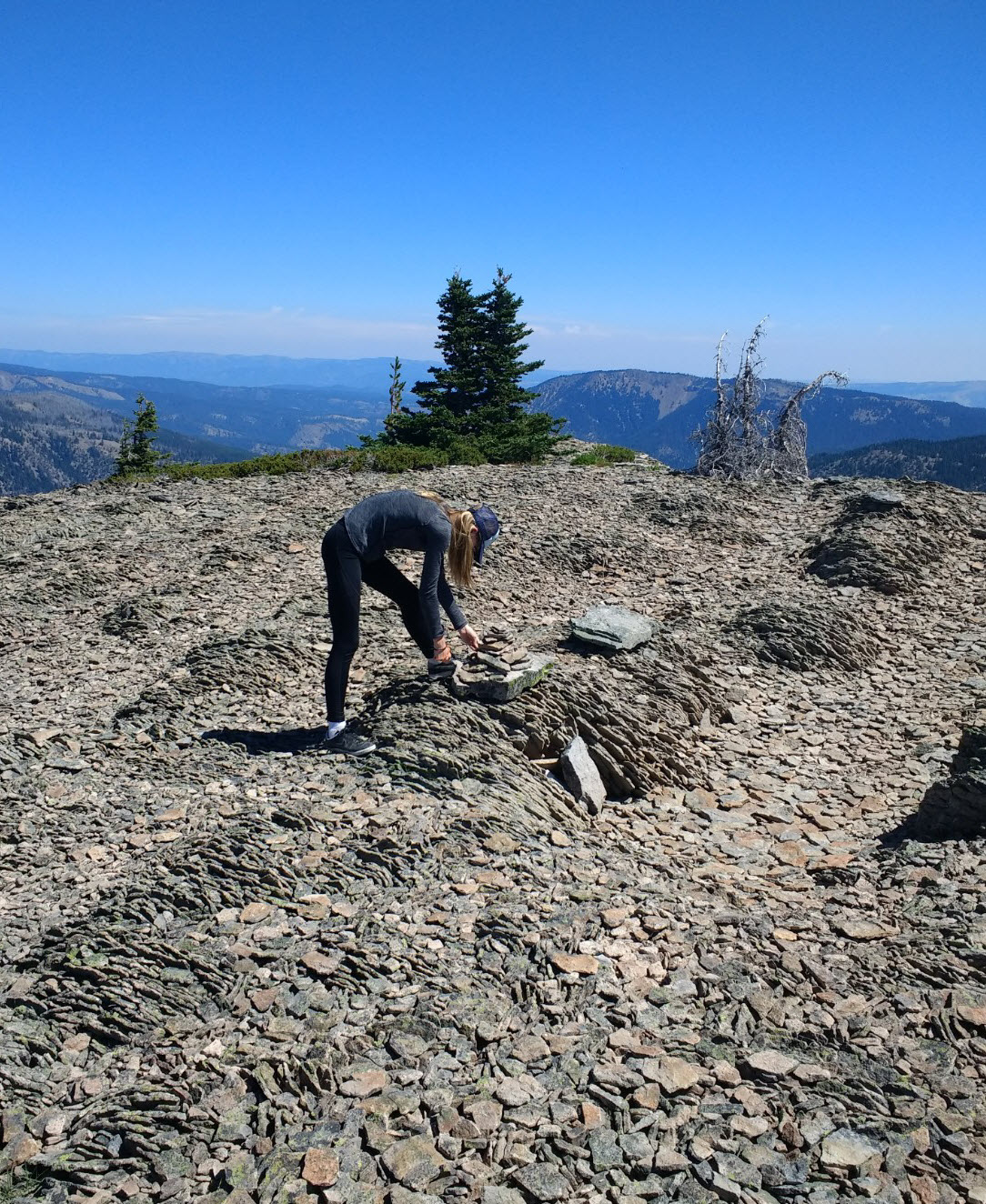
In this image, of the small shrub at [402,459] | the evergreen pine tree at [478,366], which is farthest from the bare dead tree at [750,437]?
the evergreen pine tree at [478,366]

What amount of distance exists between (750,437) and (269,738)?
1590 centimetres

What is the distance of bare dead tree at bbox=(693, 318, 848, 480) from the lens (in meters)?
19.8

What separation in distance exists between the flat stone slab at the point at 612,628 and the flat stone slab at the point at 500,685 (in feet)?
5.06

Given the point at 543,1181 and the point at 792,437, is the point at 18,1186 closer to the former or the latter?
the point at 543,1181

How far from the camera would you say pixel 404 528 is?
7.32 meters

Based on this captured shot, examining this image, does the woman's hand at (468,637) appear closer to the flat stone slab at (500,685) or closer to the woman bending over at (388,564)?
the woman bending over at (388,564)

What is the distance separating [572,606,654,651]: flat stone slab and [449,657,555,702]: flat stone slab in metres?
1.54

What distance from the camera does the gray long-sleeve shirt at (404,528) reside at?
7.25 m

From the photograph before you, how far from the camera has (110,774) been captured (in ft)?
24.4

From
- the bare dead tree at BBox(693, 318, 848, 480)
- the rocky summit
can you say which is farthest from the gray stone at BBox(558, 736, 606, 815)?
the bare dead tree at BBox(693, 318, 848, 480)

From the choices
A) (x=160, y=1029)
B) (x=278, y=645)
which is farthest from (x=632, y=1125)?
(x=278, y=645)

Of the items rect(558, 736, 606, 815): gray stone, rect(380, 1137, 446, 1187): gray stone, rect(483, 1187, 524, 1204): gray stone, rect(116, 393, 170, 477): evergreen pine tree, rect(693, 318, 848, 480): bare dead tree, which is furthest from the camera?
rect(116, 393, 170, 477): evergreen pine tree

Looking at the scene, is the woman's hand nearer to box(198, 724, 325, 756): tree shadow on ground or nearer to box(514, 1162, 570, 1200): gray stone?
box(198, 724, 325, 756): tree shadow on ground

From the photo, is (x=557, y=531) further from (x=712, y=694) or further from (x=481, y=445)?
(x=481, y=445)
